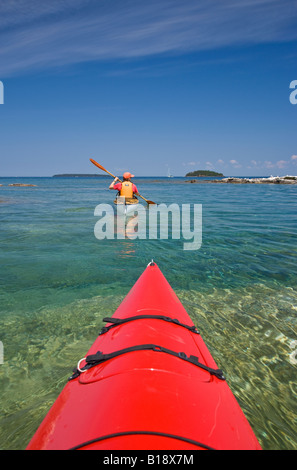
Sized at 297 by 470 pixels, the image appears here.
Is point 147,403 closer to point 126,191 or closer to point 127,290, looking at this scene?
point 127,290

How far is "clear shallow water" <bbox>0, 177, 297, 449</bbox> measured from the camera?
269 centimetres

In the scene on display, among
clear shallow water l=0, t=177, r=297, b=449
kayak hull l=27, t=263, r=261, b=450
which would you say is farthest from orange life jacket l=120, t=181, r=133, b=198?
kayak hull l=27, t=263, r=261, b=450

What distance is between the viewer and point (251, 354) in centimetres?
337

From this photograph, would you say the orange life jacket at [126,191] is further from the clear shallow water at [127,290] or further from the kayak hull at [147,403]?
the kayak hull at [147,403]

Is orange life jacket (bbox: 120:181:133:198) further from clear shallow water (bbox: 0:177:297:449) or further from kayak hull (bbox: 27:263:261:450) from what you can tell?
kayak hull (bbox: 27:263:261:450)

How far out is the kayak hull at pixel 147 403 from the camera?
1313mm

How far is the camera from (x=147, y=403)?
1478mm

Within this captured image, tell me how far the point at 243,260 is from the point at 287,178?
182 ft

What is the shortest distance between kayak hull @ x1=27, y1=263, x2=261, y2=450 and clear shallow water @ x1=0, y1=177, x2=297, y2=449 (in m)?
1.04

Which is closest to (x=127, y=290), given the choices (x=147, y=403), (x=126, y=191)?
(x=147, y=403)

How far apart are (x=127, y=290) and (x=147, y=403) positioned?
12.0 feet

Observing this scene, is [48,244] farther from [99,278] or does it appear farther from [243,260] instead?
[243,260]

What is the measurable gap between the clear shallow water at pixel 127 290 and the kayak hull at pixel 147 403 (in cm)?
104

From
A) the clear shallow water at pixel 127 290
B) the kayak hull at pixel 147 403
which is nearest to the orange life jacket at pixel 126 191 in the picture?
the clear shallow water at pixel 127 290
